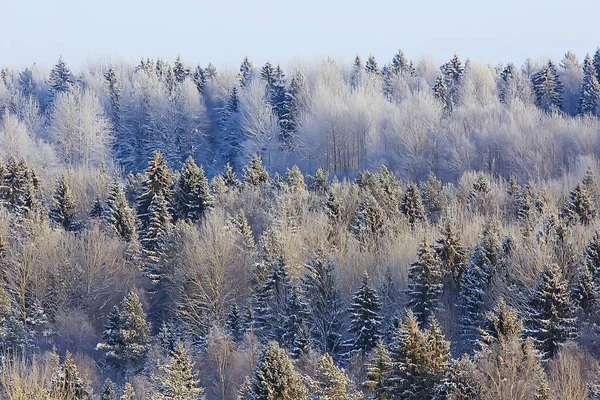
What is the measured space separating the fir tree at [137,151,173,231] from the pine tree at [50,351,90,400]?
687 inches

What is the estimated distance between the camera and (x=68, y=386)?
21.1m

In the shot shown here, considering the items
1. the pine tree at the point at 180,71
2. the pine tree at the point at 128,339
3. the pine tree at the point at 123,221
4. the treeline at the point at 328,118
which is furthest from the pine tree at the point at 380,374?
the pine tree at the point at 180,71

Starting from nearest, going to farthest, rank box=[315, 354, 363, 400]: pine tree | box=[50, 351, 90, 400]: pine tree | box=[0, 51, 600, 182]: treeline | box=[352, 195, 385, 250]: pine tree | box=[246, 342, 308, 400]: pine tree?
box=[315, 354, 363, 400]: pine tree
box=[246, 342, 308, 400]: pine tree
box=[50, 351, 90, 400]: pine tree
box=[352, 195, 385, 250]: pine tree
box=[0, 51, 600, 182]: treeline

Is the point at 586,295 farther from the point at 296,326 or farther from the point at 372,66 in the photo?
the point at 372,66

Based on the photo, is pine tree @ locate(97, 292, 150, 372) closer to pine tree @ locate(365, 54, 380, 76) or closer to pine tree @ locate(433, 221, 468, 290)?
A: pine tree @ locate(433, 221, 468, 290)

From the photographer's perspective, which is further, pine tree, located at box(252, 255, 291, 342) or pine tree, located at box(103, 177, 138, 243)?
pine tree, located at box(103, 177, 138, 243)

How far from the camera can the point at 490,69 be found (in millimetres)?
73938

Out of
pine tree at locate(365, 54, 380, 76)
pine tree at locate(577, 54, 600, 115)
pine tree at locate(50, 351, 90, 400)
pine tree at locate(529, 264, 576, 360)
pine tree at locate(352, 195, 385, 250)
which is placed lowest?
pine tree at locate(50, 351, 90, 400)

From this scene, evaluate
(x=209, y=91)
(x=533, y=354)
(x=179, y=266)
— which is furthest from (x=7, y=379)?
(x=209, y=91)

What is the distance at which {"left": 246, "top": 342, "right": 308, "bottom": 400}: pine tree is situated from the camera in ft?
64.8

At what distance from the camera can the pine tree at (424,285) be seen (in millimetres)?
27312

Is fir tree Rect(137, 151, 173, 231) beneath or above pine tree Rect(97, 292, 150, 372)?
above

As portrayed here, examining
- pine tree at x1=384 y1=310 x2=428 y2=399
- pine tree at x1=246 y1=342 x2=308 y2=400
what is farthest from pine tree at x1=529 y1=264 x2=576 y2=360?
pine tree at x1=246 y1=342 x2=308 y2=400

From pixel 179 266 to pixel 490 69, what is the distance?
53.3m
